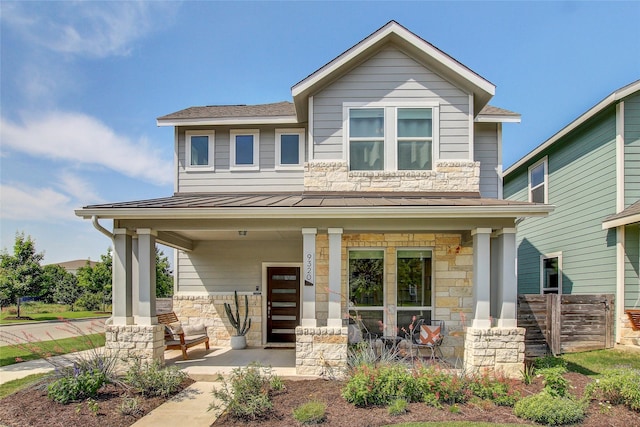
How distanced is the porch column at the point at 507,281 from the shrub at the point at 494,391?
1478 millimetres

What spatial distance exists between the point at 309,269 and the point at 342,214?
123 centimetres

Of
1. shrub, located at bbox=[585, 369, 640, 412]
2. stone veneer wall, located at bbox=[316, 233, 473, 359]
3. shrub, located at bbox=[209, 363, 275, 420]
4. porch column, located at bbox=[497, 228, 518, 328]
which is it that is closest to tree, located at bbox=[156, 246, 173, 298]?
stone veneer wall, located at bbox=[316, 233, 473, 359]

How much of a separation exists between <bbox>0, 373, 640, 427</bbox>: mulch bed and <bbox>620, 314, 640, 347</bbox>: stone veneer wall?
14.5 feet

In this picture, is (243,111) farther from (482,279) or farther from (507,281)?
(507,281)

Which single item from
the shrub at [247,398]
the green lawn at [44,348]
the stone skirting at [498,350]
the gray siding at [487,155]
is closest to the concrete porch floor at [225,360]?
the shrub at [247,398]

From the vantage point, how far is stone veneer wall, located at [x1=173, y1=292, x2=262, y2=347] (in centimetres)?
1063

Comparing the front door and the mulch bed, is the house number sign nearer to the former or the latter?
the mulch bed

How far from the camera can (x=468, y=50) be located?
43.1 feet

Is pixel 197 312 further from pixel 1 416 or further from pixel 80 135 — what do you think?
pixel 80 135

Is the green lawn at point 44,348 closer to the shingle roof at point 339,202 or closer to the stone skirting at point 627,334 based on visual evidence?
the shingle roof at point 339,202

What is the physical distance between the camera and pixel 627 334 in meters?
9.38

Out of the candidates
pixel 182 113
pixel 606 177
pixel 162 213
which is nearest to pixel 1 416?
pixel 162 213

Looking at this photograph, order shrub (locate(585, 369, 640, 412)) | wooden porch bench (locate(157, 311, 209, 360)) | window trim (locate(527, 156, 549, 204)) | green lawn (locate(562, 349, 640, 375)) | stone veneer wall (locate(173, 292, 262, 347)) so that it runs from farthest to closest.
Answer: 1. window trim (locate(527, 156, 549, 204))
2. stone veneer wall (locate(173, 292, 262, 347))
3. wooden porch bench (locate(157, 311, 209, 360))
4. green lawn (locate(562, 349, 640, 375))
5. shrub (locate(585, 369, 640, 412))

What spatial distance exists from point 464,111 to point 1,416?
399 inches
